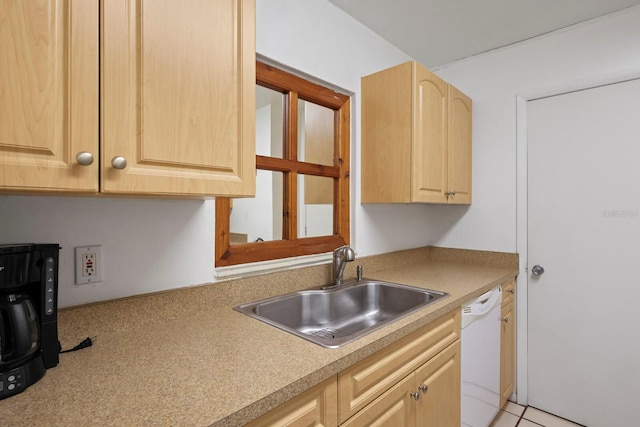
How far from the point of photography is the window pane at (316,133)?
6.72ft

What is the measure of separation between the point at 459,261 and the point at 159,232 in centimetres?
215

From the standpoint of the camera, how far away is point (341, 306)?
1688 millimetres

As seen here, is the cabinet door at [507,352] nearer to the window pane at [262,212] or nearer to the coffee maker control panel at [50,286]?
the window pane at [262,212]

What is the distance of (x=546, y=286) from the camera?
2133 mm

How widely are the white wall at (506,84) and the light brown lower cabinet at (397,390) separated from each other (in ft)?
3.77

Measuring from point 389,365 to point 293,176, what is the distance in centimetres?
100

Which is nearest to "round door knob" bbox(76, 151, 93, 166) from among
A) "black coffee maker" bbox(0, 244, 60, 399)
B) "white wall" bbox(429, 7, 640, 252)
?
"black coffee maker" bbox(0, 244, 60, 399)

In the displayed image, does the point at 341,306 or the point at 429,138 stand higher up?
the point at 429,138

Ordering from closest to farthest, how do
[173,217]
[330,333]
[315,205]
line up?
[173,217] < [330,333] < [315,205]

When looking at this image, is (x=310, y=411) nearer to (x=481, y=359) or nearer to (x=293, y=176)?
(x=293, y=176)

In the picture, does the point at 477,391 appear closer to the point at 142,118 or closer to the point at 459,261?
the point at 459,261

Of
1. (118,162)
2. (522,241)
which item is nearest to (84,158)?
(118,162)

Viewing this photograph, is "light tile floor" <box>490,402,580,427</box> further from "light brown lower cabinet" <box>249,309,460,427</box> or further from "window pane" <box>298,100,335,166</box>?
"window pane" <box>298,100,335,166</box>

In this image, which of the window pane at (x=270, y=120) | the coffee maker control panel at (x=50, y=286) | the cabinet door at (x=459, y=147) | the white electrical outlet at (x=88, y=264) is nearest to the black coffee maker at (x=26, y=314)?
the coffee maker control panel at (x=50, y=286)
